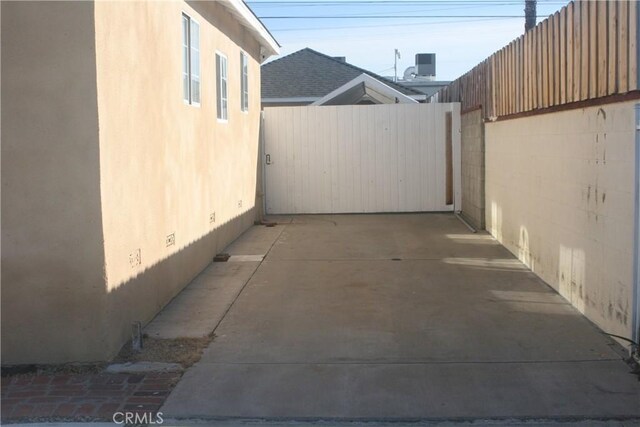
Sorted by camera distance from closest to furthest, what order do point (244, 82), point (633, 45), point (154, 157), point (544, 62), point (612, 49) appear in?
point (633, 45) → point (612, 49) → point (154, 157) → point (544, 62) → point (244, 82)

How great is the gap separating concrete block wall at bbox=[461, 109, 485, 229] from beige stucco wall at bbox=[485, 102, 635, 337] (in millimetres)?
2097

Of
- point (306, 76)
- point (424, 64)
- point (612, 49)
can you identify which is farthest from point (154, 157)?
point (424, 64)

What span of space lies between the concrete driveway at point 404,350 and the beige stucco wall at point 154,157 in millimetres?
847

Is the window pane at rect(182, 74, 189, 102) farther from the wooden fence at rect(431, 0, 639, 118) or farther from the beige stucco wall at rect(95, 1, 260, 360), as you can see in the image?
the wooden fence at rect(431, 0, 639, 118)

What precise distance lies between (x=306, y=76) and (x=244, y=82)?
13.1 m

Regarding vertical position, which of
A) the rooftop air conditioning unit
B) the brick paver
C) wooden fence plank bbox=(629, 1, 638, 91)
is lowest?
the brick paver

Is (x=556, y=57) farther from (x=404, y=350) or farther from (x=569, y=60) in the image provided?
(x=404, y=350)

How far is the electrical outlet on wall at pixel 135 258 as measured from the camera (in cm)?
664

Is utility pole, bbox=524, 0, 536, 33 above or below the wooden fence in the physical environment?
above

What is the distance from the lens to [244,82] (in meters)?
14.2

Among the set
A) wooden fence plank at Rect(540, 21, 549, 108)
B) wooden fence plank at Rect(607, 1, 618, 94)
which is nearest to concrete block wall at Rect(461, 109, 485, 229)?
wooden fence plank at Rect(540, 21, 549, 108)

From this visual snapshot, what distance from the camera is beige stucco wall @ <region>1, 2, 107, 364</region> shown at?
5816mm

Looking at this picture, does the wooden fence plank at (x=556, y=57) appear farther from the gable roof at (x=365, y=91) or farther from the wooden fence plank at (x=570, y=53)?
the gable roof at (x=365, y=91)

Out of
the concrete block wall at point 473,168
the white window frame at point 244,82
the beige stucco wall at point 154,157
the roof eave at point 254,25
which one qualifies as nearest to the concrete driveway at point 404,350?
the beige stucco wall at point 154,157
